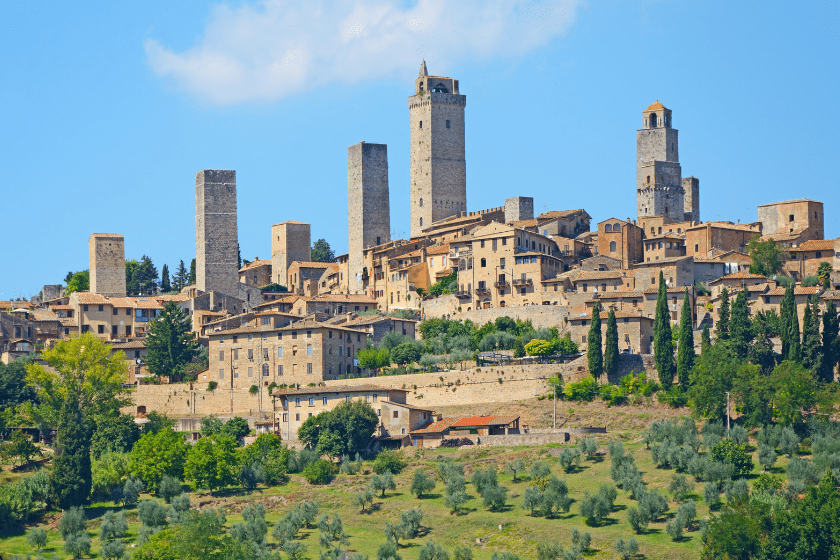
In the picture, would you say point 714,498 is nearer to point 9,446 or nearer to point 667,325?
point 667,325

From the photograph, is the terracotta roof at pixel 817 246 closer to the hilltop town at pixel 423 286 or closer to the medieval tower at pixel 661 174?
the hilltop town at pixel 423 286

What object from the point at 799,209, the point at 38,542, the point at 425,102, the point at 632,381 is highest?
the point at 425,102

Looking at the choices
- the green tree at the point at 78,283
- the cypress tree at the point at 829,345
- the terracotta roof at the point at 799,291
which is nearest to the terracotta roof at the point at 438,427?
the cypress tree at the point at 829,345

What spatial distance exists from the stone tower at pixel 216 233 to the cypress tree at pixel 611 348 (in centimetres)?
3757

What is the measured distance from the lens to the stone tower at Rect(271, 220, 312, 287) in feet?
373

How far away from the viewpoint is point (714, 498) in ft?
195

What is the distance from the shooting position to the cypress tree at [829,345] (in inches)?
2766

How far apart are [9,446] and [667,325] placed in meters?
33.1

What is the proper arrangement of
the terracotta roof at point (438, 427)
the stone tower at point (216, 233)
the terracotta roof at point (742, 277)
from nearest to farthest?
the terracotta roof at point (438, 427) → the terracotta roof at point (742, 277) → the stone tower at point (216, 233)

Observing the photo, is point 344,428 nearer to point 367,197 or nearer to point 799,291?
point 799,291

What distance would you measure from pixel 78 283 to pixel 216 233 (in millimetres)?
14368

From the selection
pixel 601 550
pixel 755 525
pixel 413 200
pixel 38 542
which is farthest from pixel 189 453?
pixel 413 200

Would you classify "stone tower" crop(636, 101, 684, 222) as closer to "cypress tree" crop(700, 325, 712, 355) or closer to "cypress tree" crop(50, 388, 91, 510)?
"cypress tree" crop(700, 325, 712, 355)

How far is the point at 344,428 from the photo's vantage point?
2798 inches
